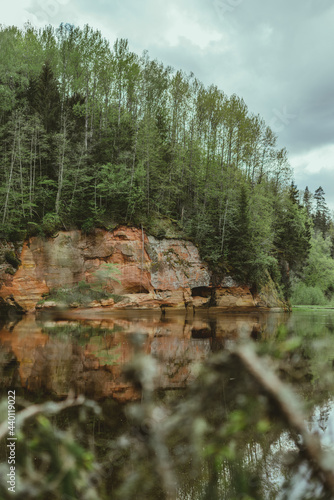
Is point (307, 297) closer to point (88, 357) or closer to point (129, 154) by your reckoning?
point (129, 154)

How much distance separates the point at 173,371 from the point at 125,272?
17683 millimetres

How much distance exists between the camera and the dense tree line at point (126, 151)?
26.8 metres

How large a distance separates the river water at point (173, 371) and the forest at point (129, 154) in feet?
46.7

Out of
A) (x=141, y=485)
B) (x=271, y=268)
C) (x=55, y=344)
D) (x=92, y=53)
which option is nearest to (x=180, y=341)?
(x=55, y=344)

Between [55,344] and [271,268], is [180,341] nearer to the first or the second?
[55,344]

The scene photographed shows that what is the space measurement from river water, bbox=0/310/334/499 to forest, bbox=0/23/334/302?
14241 millimetres

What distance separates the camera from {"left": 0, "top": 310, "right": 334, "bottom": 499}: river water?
47.3 inches

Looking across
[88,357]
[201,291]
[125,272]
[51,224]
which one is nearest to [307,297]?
[201,291]

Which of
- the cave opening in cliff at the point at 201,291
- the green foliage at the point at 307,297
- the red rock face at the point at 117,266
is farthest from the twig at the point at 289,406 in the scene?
the green foliage at the point at 307,297

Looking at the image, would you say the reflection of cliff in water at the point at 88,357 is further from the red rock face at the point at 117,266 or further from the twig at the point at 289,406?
the red rock face at the point at 117,266

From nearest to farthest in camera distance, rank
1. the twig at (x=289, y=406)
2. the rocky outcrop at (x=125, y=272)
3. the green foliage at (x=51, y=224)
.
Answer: the twig at (x=289, y=406) → the rocky outcrop at (x=125, y=272) → the green foliage at (x=51, y=224)

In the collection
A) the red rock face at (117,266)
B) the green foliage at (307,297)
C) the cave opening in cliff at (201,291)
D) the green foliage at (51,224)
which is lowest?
the green foliage at (307,297)

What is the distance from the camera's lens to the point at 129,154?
1155 inches

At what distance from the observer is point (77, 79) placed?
34625 millimetres
